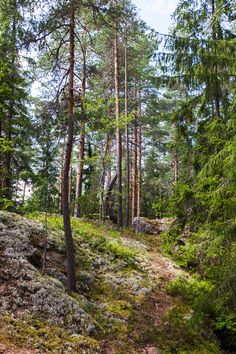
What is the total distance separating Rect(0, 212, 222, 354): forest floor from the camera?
690cm

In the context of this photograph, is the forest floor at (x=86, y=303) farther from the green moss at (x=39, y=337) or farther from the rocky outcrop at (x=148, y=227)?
the rocky outcrop at (x=148, y=227)

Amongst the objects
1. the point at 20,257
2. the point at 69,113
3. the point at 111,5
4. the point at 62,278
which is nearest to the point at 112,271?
the point at 62,278

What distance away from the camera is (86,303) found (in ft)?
29.2

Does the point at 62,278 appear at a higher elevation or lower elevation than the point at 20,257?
lower

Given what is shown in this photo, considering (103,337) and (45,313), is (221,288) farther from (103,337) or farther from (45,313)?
(45,313)

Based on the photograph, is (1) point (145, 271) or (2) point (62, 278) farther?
(1) point (145, 271)

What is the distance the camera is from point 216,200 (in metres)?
6.95

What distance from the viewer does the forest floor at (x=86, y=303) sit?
6.90 m

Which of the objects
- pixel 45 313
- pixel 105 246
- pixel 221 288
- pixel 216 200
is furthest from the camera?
pixel 105 246

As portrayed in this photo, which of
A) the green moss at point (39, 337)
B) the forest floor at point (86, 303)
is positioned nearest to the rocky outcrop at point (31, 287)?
the forest floor at point (86, 303)

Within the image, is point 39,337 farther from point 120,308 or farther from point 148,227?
point 148,227

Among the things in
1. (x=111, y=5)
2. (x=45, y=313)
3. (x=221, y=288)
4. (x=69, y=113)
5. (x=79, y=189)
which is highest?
(x=111, y=5)

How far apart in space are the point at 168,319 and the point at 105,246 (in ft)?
15.3

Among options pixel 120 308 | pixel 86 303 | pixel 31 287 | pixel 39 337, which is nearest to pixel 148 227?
pixel 120 308
